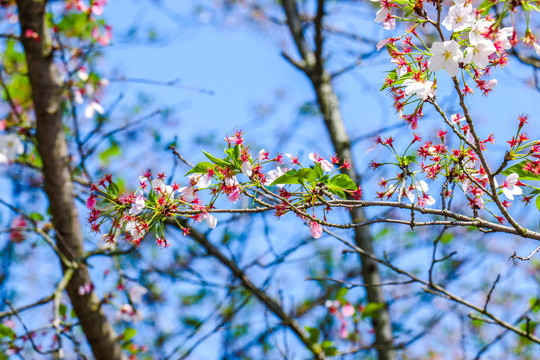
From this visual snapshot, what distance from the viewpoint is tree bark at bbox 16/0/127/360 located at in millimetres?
3043

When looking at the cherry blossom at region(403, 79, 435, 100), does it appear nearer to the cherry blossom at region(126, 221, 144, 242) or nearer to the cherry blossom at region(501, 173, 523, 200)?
the cherry blossom at region(501, 173, 523, 200)

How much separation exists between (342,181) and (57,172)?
2.17 m

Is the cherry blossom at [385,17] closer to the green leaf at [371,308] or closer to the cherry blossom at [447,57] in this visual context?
the cherry blossom at [447,57]

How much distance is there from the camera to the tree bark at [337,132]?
11.2 ft

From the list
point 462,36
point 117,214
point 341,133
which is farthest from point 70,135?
point 462,36

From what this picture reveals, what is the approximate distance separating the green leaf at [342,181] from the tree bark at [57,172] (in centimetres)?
207

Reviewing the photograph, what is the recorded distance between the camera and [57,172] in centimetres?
310

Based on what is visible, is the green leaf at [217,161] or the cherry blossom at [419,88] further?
the green leaf at [217,161]

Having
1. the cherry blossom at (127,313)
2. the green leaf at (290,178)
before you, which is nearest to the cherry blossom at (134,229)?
the green leaf at (290,178)

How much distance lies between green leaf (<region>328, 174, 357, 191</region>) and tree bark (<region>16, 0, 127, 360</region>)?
207 cm

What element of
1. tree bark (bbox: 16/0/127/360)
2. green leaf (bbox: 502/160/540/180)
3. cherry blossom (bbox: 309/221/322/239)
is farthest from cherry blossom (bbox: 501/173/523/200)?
tree bark (bbox: 16/0/127/360)

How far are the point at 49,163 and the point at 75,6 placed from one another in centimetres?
145

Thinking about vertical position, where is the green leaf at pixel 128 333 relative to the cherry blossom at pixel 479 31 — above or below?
above

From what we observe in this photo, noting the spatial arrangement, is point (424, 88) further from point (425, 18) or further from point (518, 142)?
point (518, 142)
